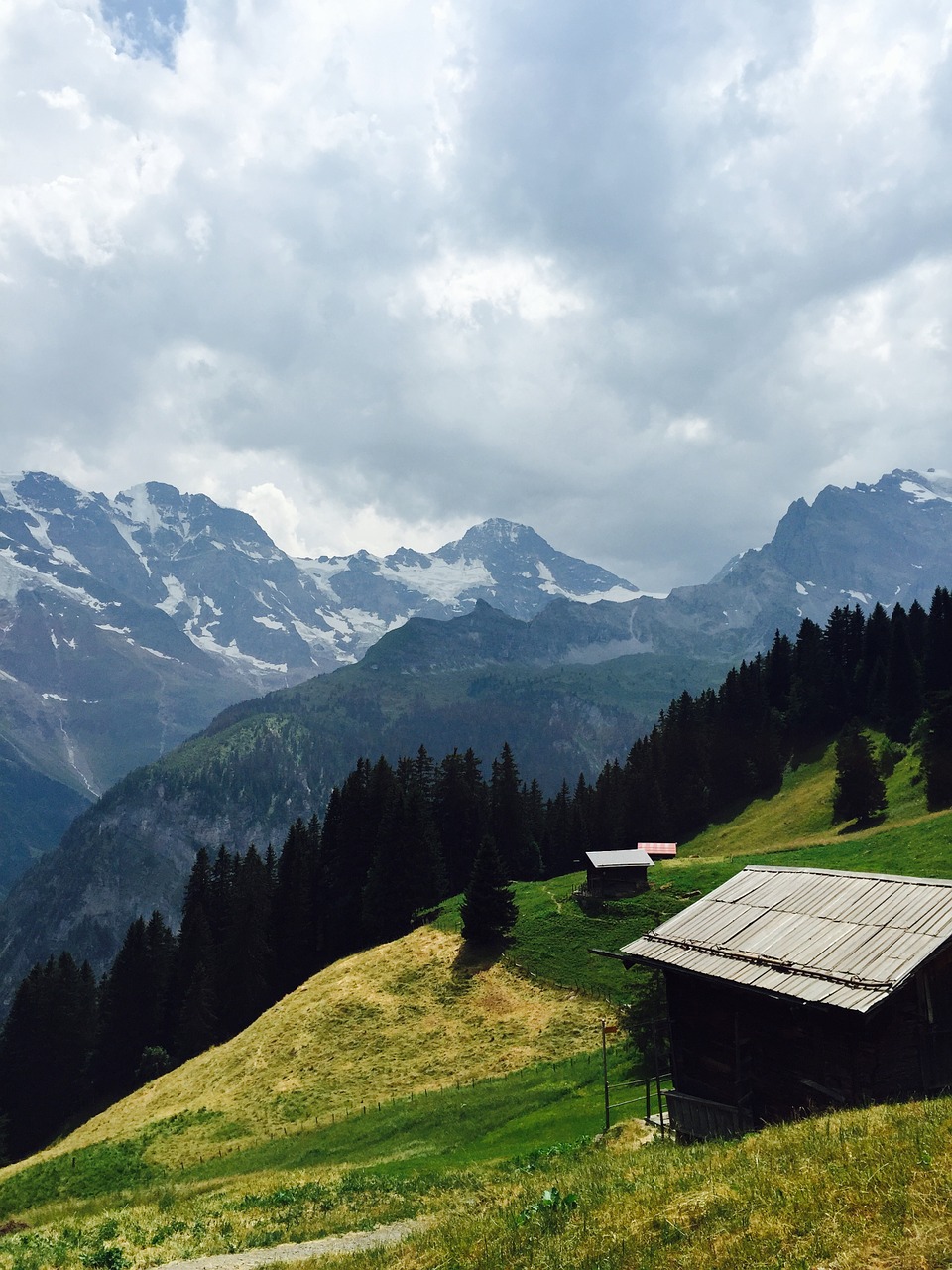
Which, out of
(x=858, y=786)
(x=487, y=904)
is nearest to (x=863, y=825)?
(x=858, y=786)

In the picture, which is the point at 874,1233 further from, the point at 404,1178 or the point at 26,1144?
the point at 26,1144

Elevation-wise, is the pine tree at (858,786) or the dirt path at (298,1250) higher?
the pine tree at (858,786)

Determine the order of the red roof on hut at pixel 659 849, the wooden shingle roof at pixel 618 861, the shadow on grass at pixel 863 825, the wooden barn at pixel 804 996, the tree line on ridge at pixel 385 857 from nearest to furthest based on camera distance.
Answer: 1. the wooden barn at pixel 804 996
2. the wooden shingle roof at pixel 618 861
3. the shadow on grass at pixel 863 825
4. the tree line on ridge at pixel 385 857
5. the red roof on hut at pixel 659 849

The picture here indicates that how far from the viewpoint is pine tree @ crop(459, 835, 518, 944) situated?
62500 millimetres

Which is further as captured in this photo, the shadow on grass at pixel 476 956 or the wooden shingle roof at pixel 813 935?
the shadow on grass at pixel 476 956

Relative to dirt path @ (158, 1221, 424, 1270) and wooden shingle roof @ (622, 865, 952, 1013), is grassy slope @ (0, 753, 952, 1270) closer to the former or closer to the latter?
dirt path @ (158, 1221, 424, 1270)

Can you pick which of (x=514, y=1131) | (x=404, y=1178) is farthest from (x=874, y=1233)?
(x=514, y=1131)

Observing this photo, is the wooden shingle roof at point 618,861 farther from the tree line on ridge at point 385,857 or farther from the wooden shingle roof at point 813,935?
the wooden shingle roof at point 813,935

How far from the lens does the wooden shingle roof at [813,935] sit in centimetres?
1750

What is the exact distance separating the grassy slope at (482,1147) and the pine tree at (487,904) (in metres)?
2.50

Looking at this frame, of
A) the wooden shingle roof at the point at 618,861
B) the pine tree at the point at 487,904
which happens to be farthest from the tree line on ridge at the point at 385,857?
the wooden shingle roof at the point at 618,861

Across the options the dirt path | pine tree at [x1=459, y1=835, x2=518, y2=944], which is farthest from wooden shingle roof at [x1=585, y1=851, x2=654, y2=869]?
the dirt path

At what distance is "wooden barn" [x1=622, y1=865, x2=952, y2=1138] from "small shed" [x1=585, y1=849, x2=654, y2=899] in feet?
140

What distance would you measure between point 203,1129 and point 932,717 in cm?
6999
